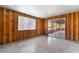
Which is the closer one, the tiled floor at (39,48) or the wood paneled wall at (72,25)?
the tiled floor at (39,48)

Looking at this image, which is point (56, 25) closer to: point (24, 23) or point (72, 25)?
point (72, 25)

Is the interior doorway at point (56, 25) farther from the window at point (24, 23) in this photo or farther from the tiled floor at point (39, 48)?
the tiled floor at point (39, 48)

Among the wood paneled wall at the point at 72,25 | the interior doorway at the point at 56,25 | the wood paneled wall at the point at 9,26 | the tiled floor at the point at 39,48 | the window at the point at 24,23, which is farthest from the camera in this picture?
the interior doorway at the point at 56,25

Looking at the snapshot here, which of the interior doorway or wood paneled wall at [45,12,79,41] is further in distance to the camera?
the interior doorway

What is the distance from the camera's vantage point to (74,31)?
24.2ft

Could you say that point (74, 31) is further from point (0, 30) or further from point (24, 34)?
point (0, 30)

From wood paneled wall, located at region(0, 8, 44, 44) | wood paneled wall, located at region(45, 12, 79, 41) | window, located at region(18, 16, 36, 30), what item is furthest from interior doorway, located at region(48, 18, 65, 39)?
wood paneled wall, located at region(0, 8, 44, 44)

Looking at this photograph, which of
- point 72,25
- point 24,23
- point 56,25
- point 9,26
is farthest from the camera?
point 56,25

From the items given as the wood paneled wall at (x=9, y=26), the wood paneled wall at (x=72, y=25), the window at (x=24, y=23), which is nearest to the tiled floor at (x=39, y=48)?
the wood paneled wall at (x=9, y=26)

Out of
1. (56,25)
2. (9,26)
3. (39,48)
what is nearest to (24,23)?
(9,26)

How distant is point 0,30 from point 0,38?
0.56 metres

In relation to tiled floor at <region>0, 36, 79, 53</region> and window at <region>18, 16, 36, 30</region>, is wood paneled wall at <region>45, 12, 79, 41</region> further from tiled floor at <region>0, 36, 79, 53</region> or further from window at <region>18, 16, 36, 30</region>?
window at <region>18, 16, 36, 30</region>

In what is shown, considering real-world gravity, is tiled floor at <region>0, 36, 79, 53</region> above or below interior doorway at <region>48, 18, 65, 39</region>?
below
